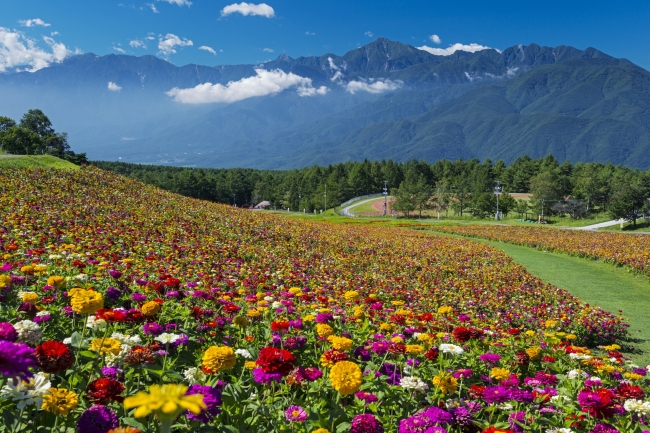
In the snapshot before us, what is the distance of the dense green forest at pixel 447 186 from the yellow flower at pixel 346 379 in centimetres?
5987

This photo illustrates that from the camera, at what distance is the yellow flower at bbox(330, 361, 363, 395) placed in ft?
6.74

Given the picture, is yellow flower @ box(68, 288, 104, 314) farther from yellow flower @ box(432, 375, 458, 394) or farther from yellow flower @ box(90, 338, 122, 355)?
yellow flower @ box(432, 375, 458, 394)

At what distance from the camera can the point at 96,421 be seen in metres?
1.72

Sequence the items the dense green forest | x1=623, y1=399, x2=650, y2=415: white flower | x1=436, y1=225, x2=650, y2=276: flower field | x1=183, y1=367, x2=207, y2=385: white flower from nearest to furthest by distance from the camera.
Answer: x1=183, y1=367, x2=207, y2=385: white flower → x1=623, y1=399, x2=650, y2=415: white flower → x1=436, y1=225, x2=650, y2=276: flower field → the dense green forest

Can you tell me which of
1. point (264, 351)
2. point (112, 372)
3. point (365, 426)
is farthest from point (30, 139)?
point (365, 426)

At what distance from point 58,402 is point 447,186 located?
8249cm

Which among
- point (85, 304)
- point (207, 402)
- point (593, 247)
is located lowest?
point (593, 247)

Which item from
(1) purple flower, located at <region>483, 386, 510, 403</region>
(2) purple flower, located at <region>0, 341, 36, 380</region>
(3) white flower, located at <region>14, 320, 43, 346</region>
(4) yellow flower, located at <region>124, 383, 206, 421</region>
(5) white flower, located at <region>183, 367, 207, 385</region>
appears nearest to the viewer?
(4) yellow flower, located at <region>124, 383, 206, 421</region>

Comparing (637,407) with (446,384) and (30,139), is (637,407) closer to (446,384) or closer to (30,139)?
(446,384)

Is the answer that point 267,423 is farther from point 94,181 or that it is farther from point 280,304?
point 94,181

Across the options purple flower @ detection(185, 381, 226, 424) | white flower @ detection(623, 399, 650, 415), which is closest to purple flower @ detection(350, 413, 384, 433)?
purple flower @ detection(185, 381, 226, 424)

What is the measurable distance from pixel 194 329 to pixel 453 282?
1011 centimetres

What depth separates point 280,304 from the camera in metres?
4.57

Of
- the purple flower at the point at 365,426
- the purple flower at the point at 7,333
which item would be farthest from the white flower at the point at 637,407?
the purple flower at the point at 7,333
